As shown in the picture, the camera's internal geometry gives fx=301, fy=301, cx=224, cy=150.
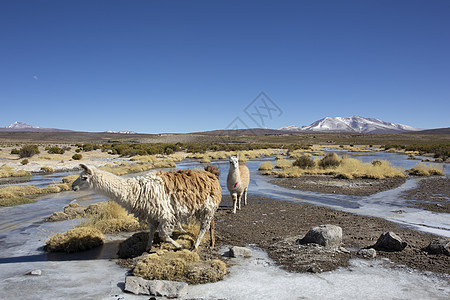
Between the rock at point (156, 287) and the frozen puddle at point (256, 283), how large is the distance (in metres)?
0.11

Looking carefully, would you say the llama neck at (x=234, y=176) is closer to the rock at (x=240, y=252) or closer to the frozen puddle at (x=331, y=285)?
the rock at (x=240, y=252)

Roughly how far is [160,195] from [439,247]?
5.74 m

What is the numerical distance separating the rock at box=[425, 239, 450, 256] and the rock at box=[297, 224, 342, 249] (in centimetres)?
177

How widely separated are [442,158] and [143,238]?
35.9 meters

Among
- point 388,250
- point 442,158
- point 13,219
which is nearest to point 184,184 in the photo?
point 388,250

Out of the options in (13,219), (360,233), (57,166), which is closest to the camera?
(360,233)

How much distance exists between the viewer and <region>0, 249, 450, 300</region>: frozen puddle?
15.1 feet

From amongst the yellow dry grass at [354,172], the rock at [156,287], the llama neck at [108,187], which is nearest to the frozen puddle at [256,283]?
the rock at [156,287]

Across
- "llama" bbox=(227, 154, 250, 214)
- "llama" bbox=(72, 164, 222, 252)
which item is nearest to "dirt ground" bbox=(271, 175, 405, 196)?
"llama" bbox=(227, 154, 250, 214)

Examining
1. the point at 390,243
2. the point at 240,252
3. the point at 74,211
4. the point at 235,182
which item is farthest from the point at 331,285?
the point at 74,211

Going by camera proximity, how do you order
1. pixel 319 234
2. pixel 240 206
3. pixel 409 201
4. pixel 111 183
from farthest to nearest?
pixel 409 201
pixel 240 206
pixel 319 234
pixel 111 183

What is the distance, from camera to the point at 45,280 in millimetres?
5117

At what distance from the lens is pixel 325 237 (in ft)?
21.5

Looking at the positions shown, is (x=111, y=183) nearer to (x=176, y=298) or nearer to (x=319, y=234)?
(x=176, y=298)
